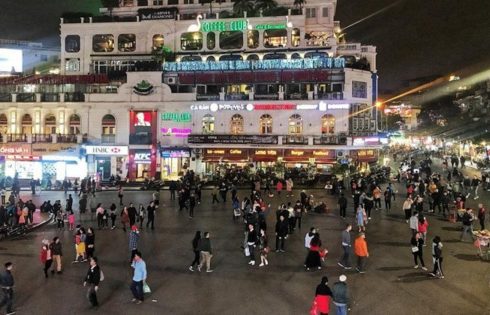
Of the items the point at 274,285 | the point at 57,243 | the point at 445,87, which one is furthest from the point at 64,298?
the point at 445,87

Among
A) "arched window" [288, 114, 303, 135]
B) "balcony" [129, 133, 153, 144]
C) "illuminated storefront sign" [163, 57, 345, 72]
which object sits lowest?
"balcony" [129, 133, 153, 144]

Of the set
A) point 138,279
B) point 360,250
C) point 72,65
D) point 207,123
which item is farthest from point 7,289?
point 72,65

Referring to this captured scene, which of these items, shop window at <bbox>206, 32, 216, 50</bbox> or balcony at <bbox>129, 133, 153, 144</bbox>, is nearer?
balcony at <bbox>129, 133, 153, 144</bbox>

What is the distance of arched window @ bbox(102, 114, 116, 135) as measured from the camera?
168ft

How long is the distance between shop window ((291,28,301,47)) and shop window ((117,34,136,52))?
1931 centimetres

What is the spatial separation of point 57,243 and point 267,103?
3481 centimetres

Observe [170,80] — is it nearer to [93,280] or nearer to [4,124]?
[4,124]

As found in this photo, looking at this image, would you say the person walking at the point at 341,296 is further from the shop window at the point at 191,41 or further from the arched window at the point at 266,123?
the shop window at the point at 191,41

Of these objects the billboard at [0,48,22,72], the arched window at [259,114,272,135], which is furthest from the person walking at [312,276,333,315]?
the billboard at [0,48,22,72]

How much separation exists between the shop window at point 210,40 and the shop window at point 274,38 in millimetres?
6143

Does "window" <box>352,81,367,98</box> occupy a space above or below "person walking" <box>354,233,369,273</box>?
above

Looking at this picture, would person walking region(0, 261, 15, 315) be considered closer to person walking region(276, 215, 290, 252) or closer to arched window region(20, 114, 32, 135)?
person walking region(276, 215, 290, 252)

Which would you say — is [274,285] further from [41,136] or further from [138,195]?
[41,136]

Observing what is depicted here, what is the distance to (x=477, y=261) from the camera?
17641mm
